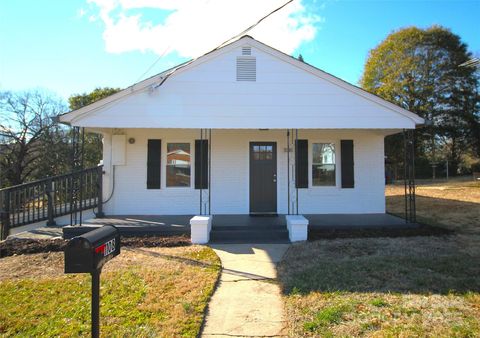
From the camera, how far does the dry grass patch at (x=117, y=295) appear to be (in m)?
3.41

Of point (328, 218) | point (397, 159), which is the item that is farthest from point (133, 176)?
point (397, 159)

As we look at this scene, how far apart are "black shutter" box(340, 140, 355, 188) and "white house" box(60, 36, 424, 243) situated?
0.03 m

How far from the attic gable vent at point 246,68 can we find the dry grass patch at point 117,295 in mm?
4980

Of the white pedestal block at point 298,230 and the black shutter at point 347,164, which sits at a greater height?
the black shutter at point 347,164

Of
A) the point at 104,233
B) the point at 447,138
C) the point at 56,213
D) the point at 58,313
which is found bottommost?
the point at 58,313

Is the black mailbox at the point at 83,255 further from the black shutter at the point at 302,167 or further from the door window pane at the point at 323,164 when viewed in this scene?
the door window pane at the point at 323,164

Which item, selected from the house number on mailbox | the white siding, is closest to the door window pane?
the white siding

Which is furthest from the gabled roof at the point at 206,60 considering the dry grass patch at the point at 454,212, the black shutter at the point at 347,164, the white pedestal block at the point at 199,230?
the white pedestal block at the point at 199,230

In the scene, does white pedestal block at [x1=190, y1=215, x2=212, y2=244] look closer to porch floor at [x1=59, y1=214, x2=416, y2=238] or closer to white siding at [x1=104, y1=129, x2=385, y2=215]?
porch floor at [x1=59, y1=214, x2=416, y2=238]

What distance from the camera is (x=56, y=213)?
29.8 ft

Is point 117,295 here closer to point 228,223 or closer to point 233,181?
point 228,223

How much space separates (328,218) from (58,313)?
278 inches

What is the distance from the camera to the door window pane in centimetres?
1022

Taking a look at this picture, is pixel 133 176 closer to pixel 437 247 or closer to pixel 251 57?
pixel 251 57
